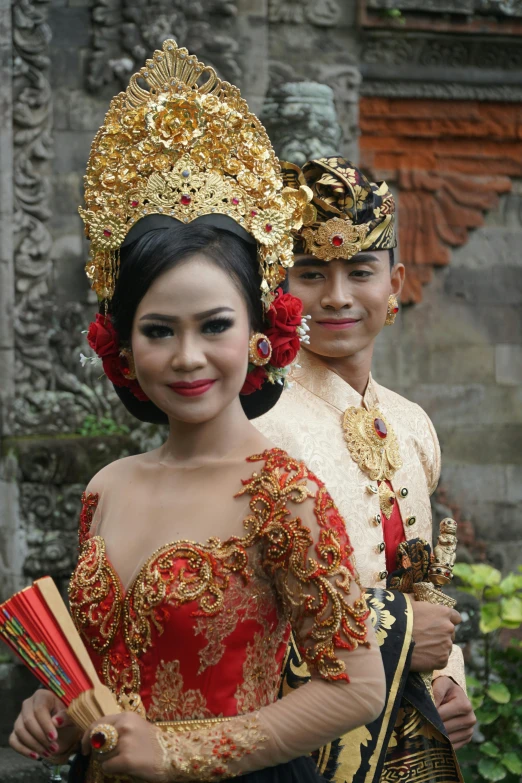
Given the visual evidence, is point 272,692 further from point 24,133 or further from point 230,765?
point 24,133

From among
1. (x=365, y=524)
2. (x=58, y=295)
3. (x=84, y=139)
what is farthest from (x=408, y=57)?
(x=365, y=524)

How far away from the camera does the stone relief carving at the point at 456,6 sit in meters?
6.73

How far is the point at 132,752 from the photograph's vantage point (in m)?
2.21

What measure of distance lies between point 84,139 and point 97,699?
422cm

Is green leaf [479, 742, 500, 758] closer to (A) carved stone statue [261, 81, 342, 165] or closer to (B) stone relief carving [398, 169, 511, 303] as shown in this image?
(A) carved stone statue [261, 81, 342, 165]

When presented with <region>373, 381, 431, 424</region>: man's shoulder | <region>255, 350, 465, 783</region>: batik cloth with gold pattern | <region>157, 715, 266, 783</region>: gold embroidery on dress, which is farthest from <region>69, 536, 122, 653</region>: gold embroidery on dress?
<region>373, 381, 431, 424</region>: man's shoulder

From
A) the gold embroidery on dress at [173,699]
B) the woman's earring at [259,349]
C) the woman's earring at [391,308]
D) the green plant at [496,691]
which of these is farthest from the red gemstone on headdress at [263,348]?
the green plant at [496,691]

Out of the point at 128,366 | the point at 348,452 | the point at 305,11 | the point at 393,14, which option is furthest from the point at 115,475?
the point at 393,14

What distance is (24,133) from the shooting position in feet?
19.6

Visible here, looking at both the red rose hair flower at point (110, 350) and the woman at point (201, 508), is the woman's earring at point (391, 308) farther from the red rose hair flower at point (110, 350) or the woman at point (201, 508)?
the red rose hair flower at point (110, 350)

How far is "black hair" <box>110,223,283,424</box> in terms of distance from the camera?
2371mm

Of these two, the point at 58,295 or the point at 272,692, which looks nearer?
the point at 272,692

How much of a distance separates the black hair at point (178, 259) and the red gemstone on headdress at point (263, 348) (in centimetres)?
3

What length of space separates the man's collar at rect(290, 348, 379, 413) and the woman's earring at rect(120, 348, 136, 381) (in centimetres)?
85
